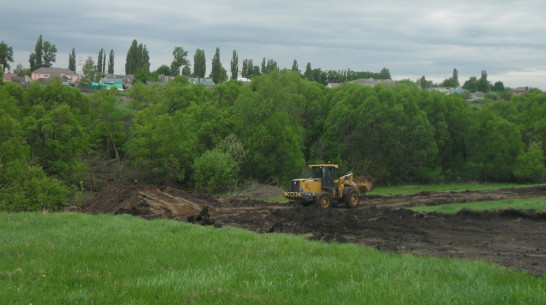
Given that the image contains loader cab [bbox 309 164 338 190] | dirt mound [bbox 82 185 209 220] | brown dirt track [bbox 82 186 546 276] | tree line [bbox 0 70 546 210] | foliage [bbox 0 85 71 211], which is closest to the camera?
brown dirt track [bbox 82 186 546 276]

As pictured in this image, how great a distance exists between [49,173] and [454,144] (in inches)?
1749

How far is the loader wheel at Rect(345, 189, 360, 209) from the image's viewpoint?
1194 inches

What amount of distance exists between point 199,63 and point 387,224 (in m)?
112

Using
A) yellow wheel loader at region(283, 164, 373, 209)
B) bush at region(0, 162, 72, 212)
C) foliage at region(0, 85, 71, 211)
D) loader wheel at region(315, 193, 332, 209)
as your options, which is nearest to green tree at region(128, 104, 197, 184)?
foliage at region(0, 85, 71, 211)

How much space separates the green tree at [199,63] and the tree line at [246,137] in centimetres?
6906

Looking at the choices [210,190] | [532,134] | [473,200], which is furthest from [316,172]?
[532,134]

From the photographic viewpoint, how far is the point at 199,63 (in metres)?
128

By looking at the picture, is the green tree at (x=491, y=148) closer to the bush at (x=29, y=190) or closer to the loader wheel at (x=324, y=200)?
the loader wheel at (x=324, y=200)

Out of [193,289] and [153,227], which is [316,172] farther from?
[193,289]

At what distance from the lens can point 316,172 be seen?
3009cm

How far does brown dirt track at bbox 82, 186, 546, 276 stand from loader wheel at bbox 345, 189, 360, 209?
342cm

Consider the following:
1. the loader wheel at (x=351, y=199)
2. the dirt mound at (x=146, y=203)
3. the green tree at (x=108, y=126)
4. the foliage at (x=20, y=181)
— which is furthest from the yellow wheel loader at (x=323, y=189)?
the green tree at (x=108, y=126)

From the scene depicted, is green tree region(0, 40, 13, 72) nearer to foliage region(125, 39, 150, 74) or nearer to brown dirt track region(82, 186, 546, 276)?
foliage region(125, 39, 150, 74)

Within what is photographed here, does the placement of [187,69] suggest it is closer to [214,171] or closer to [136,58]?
[136,58]
